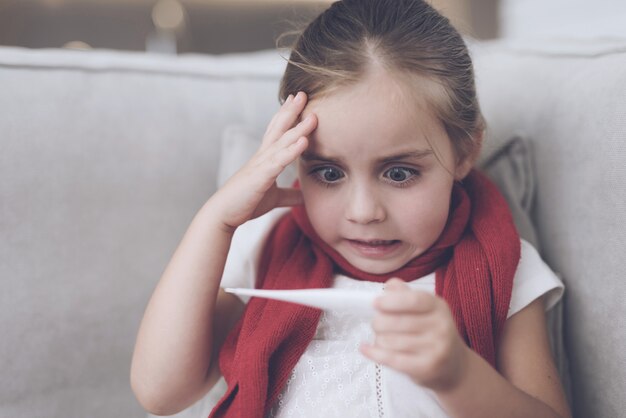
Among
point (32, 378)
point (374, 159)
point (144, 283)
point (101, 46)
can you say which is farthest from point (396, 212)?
point (101, 46)

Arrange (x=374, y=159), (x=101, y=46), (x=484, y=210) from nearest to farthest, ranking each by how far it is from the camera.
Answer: (x=374, y=159)
(x=484, y=210)
(x=101, y=46)

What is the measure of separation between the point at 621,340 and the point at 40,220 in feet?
2.64

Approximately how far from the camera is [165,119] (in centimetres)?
95

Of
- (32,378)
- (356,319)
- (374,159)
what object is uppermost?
(374,159)

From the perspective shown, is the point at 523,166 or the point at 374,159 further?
the point at 523,166

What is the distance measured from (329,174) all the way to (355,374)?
0.83 ft

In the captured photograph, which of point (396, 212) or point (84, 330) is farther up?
point (396, 212)

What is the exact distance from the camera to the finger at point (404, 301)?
19.0 inches

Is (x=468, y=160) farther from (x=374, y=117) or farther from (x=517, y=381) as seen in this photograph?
(x=517, y=381)

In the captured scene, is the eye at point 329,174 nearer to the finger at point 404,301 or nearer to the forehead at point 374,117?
the forehead at point 374,117

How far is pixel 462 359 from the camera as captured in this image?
1.81ft

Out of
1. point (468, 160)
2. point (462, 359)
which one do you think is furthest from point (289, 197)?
point (462, 359)

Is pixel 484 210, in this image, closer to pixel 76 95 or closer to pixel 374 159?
pixel 374 159

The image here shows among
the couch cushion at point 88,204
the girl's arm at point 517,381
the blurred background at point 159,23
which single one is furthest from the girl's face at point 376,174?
the blurred background at point 159,23
